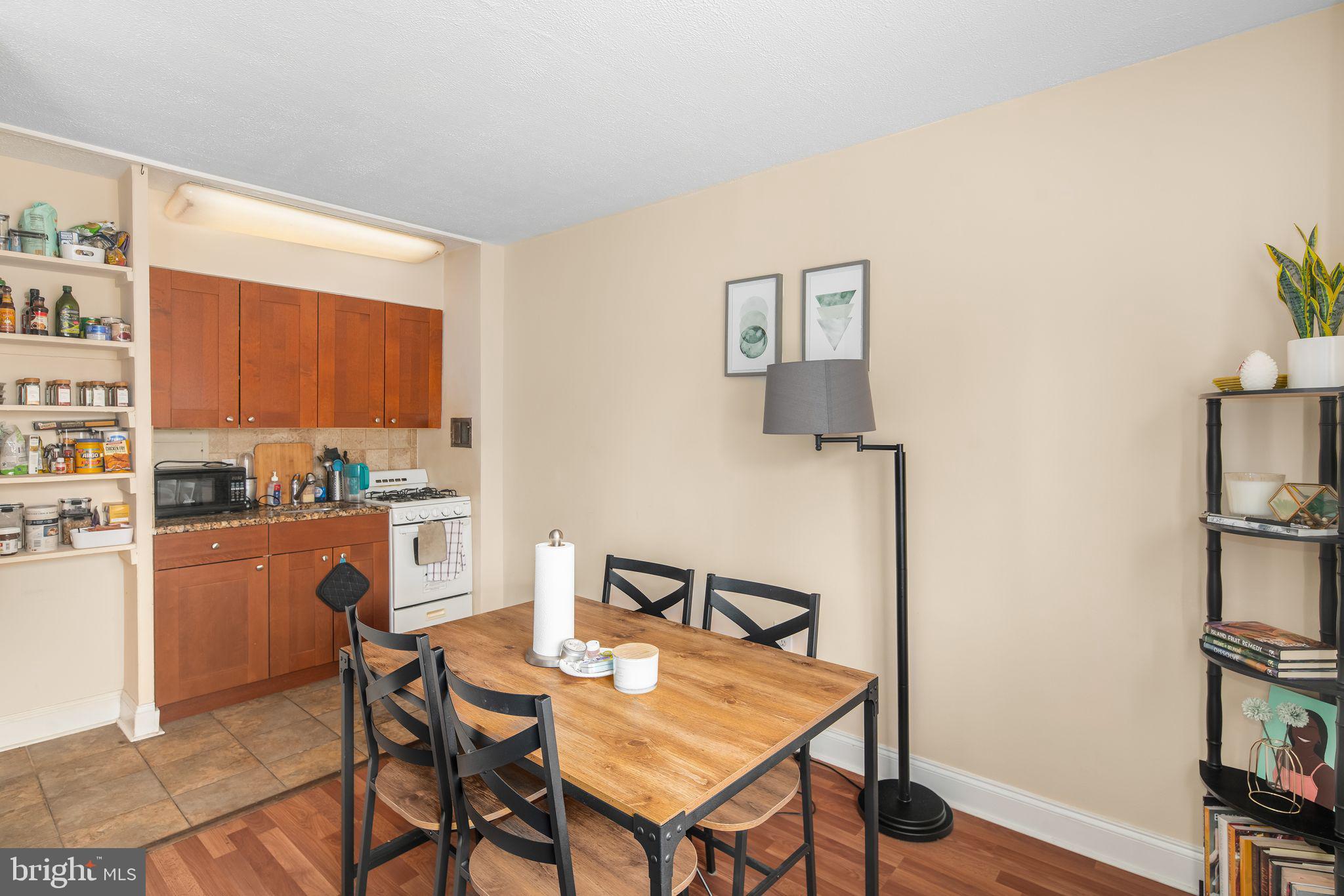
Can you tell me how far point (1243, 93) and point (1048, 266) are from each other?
2.20 feet

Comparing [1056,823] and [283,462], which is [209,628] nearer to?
[283,462]

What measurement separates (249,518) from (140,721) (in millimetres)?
1021

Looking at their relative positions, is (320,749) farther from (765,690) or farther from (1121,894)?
(1121,894)

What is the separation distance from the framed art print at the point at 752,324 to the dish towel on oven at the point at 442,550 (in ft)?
7.16

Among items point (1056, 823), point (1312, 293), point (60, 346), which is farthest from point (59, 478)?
point (1312, 293)

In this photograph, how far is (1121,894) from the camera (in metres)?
2.07

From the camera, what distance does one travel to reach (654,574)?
277cm

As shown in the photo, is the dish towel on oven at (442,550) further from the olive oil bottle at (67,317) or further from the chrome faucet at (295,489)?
the olive oil bottle at (67,317)

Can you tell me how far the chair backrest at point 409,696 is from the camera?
1.59m

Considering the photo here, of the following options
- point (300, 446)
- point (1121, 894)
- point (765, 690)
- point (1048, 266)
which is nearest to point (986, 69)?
point (1048, 266)

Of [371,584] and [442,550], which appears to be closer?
[371,584]

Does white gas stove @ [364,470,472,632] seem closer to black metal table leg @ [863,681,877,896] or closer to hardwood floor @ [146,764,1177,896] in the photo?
hardwood floor @ [146,764,1177,896]

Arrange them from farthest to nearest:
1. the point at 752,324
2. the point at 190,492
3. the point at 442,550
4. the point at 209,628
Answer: the point at 442,550 → the point at 190,492 → the point at 209,628 → the point at 752,324

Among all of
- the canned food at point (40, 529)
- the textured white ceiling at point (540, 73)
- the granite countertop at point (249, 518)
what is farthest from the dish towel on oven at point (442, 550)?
the textured white ceiling at point (540, 73)
